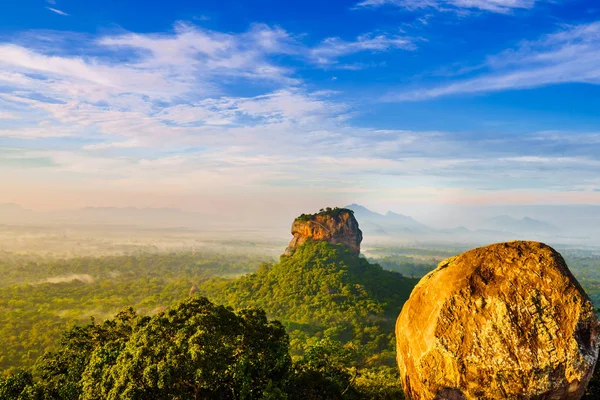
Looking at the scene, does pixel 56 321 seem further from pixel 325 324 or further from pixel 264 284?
pixel 325 324

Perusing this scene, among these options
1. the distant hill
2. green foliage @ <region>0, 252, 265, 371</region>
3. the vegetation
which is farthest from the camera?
green foliage @ <region>0, 252, 265, 371</region>

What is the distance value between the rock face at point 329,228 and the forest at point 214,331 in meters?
2.36

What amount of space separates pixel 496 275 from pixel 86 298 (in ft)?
357

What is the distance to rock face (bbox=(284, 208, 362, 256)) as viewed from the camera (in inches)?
3263

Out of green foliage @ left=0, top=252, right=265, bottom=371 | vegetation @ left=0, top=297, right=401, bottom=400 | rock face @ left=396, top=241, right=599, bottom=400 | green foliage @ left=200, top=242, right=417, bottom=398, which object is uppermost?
rock face @ left=396, top=241, right=599, bottom=400

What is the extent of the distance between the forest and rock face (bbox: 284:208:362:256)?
7.75 ft

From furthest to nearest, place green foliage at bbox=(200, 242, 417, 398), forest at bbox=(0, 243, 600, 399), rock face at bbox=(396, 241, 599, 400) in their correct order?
1. green foliage at bbox=(200, 242, 417, 398)
2. forest at bbox=(0, 243, 600, 399)
3. rock face at bbox=(396, 241, 599, 400)

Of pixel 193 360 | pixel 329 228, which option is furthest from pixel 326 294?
pixel 193 360

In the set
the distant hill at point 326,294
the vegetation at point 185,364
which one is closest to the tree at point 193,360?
the vegetation at point 185,364

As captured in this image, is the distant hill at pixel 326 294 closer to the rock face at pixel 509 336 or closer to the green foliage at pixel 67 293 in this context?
the green foliage at pixel 67 293

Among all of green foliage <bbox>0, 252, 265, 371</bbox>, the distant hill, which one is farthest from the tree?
the distant hill

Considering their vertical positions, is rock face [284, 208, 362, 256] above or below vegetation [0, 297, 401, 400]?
above

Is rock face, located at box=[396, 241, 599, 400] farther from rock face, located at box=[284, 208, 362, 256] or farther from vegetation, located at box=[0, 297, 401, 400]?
rock face, located at box=[284, 208, 362, 256]

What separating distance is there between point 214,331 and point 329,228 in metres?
65.8
